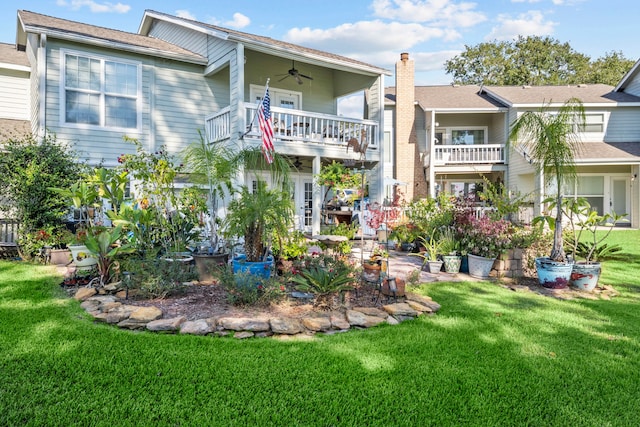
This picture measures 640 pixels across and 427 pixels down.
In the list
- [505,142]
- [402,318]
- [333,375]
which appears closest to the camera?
[333,375]

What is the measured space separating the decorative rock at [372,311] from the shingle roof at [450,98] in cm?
1638

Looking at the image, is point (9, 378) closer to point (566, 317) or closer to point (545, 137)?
point (566, 317)

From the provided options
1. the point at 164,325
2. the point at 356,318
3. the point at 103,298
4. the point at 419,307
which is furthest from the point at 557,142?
the point at 103,298

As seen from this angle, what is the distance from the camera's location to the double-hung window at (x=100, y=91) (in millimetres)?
10156

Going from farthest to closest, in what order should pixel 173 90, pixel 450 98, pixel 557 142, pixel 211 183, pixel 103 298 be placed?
pixel 450 98
pixel 173 90
pixel 211 183
pixel 557 142
pixel 103 298

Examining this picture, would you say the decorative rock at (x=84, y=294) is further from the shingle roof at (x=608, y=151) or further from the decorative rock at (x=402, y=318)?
the shingle roof at (x=608, y=151)

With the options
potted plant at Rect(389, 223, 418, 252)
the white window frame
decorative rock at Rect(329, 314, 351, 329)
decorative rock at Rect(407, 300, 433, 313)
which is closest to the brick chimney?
the white window frame

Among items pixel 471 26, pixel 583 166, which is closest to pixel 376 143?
pixel 583 166

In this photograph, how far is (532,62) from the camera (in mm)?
33094

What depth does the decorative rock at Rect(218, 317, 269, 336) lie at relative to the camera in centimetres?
401

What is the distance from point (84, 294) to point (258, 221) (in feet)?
7.86

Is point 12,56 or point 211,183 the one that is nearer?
point 211,183

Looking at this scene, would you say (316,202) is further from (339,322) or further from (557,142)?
(339,322)

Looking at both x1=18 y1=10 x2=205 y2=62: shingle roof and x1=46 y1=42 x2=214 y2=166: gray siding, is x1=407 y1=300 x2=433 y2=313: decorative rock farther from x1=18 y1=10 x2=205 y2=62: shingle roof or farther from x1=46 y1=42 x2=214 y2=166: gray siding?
x1=18 y1=10 x2=205 y2=62: shingle roof
